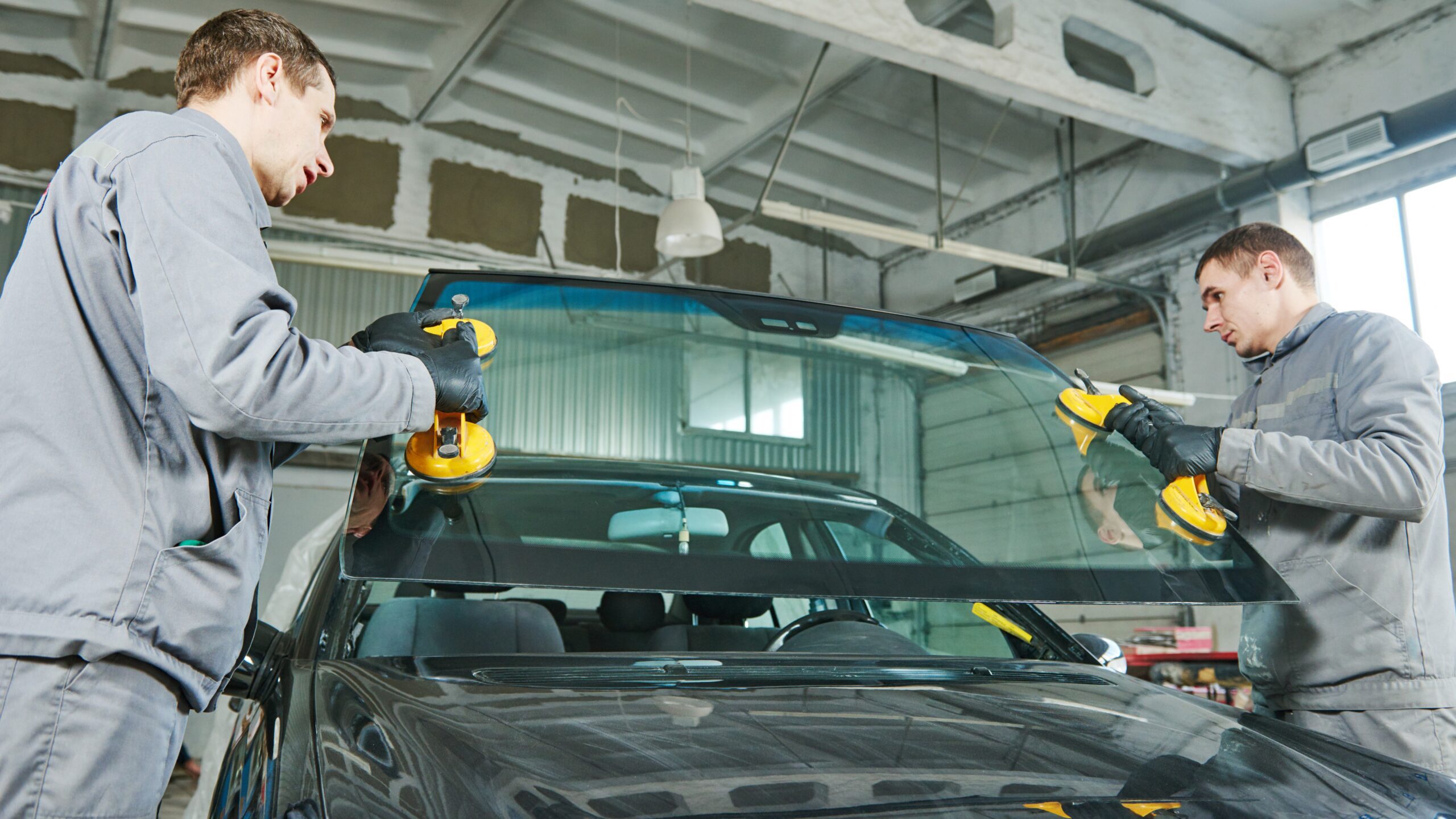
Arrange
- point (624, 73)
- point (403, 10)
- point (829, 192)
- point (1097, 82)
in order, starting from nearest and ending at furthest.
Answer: point (1097, 82)
point (403, 10)
point (624, 73)
point (829, 192)

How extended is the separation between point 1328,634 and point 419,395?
5.05 ft

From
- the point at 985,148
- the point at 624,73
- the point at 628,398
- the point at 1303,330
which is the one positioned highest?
the point at 624,73

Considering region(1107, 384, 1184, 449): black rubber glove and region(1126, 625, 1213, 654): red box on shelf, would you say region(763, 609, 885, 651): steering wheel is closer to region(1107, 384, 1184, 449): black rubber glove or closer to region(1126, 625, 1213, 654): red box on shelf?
region(1107, 384, 1184, 449): black rubber glove

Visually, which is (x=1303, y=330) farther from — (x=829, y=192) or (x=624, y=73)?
(x=829, y=192)

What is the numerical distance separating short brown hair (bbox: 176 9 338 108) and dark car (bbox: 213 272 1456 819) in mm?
399

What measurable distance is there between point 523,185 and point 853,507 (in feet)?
27.7

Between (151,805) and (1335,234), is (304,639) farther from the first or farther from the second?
(1335,234)

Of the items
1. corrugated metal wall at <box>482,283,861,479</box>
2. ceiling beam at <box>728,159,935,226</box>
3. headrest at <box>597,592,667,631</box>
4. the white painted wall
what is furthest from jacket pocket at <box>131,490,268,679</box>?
ceiling beam at <box>728,159,935,226</box>

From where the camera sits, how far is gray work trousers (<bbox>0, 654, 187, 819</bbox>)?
1004 mm

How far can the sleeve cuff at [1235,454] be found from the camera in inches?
64.1

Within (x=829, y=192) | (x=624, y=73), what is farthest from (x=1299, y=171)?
(x=624, y=73)

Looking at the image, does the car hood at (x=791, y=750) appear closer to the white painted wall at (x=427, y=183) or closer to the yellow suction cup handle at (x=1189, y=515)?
the yellow suction cup handle at (x=1189, y=515)

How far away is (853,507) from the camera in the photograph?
1.71m

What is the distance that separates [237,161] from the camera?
123cm
